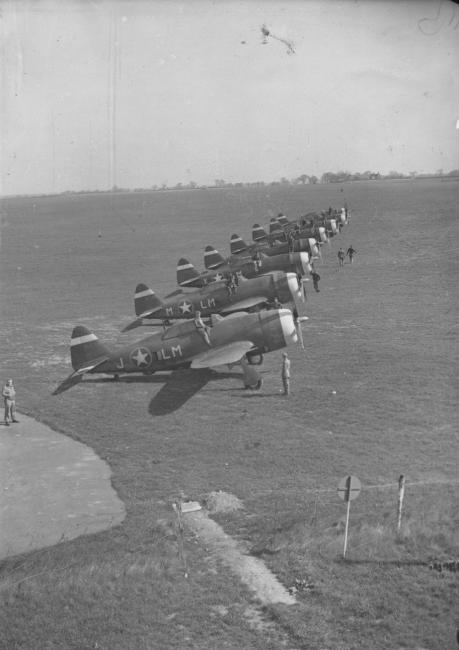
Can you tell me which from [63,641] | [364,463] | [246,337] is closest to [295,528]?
[364,463]

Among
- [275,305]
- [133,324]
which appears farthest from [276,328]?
[133,324]

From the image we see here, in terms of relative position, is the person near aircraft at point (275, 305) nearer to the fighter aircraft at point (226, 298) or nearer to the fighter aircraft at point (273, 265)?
the fighter aircraft at point (226, 298)

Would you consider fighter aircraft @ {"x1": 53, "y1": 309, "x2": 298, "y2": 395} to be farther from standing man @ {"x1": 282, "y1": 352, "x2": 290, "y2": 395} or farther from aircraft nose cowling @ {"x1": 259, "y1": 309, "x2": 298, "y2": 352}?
standing man @ {"x1": 282, "y1": 352, "x2": 290, "y2": 395}

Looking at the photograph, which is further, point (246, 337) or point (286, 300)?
point (286, 300)

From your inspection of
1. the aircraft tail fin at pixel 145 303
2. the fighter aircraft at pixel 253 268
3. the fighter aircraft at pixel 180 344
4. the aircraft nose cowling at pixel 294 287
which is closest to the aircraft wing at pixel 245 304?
the aircraft nose cowling at pixel 294 287

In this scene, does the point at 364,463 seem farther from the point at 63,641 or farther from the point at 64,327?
the point at 64,327

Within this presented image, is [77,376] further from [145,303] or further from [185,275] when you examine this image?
[185,275]
